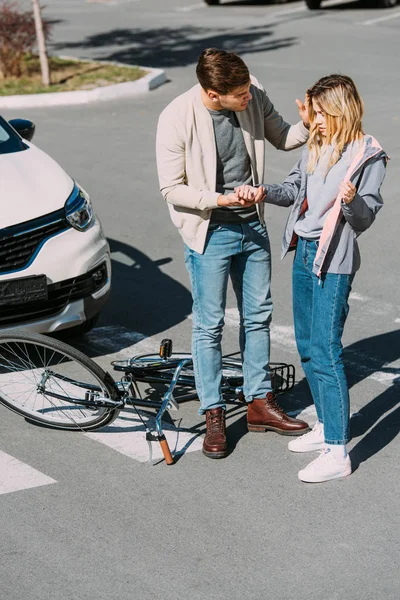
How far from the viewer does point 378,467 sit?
4.91 meters

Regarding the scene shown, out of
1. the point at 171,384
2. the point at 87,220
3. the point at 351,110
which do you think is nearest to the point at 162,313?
the point at 87,220

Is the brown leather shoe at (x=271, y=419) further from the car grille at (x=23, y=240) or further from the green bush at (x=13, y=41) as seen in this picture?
the green bush at (x=13, y=41)

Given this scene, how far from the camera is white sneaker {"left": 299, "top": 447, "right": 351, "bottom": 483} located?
4.77m

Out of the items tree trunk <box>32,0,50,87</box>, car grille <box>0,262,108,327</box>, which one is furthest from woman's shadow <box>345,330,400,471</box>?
tree trunk <box>32,0,50,87</box>

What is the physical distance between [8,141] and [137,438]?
2.70 meters

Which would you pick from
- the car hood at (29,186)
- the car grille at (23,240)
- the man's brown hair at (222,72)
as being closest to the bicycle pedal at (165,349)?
the car grille at (23,240)

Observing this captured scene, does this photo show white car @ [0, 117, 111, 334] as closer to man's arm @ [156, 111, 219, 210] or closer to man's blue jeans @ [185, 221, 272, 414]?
man's blue jeans @ [185, 221, 272, 414]

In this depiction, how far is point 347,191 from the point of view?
4266 millimetres

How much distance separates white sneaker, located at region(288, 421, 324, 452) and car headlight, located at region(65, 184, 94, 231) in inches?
82.6

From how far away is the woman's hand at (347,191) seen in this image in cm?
427

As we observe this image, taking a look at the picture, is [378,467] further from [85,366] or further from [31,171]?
[31,171]

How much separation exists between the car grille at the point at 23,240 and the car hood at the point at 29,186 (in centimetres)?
4

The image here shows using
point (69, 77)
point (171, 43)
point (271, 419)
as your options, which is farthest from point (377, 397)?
point (171, 43)

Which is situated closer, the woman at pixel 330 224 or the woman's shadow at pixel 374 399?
the woman at pixel 330 224
